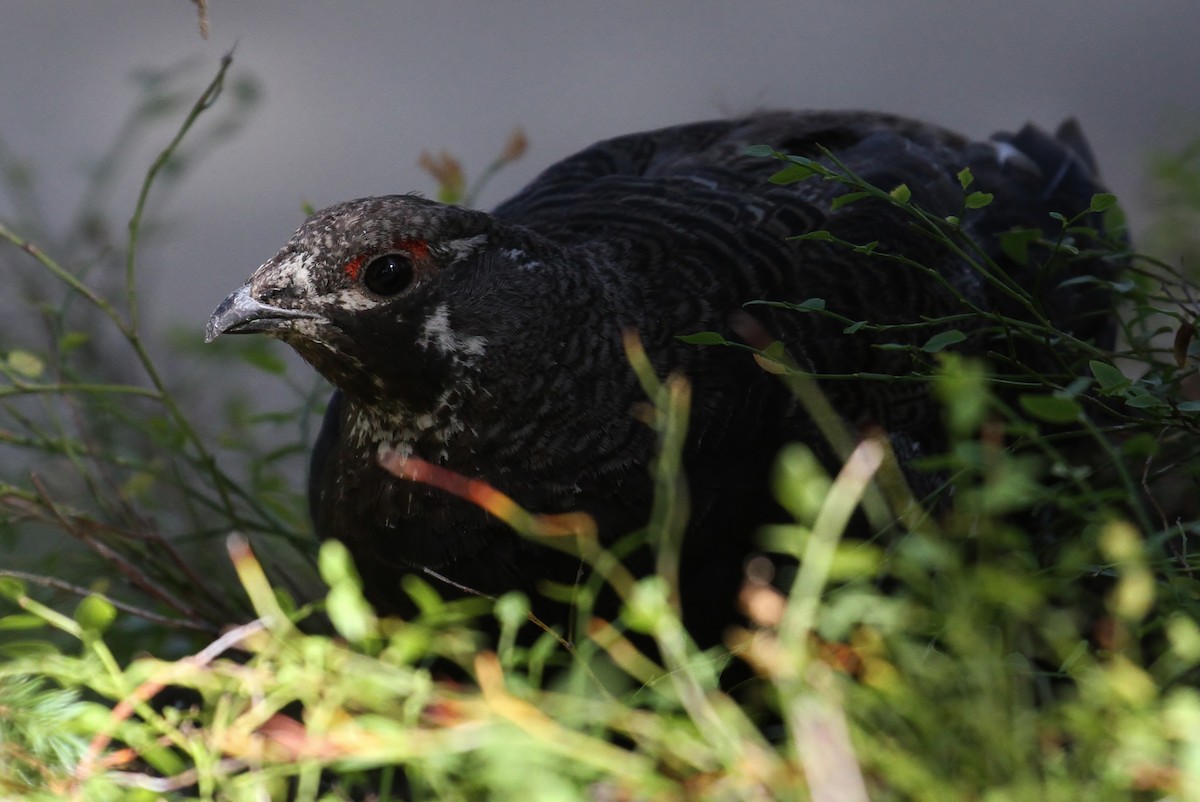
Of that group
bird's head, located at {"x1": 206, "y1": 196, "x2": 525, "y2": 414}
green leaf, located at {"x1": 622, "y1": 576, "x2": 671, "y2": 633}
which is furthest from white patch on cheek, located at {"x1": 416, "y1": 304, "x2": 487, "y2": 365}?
green leaf, located at {"x1": 622, "y1": 576, "x2": 671, "y2": 633}

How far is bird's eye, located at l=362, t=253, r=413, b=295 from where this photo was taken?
5.39 feet

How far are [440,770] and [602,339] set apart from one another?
89 centimetres

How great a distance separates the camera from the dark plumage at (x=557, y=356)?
165cm

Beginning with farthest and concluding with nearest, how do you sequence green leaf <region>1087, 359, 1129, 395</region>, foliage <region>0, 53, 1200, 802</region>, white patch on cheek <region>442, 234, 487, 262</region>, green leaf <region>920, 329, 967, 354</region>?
1. white patch on cheek <region>442, 234, 487, 262</region>
2. green leaf <region>920, 329, 967, 354</region>
3. green leaf <region>1087, 359, 1129, 395</region>
4. foliage <region>0, 53, 1200, 802</region>

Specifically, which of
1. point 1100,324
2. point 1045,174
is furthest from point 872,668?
point 1045,174

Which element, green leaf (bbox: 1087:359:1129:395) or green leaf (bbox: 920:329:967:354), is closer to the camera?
green leaf (bbox: 1087:359:1129:395)

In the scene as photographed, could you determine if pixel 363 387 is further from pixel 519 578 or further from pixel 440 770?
pixel 440 770

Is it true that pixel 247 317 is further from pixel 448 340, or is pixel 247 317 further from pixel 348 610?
pixel 348 610

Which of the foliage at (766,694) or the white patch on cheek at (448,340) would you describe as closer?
the foliage at (766,694)

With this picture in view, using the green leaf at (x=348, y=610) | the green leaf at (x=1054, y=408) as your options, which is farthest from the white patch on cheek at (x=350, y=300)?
the green leaf at (x=1054, y=408)

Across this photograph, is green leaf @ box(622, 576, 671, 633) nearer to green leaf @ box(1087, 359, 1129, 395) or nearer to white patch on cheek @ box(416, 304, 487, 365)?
green leaf @ box(1087, 359, 1129, 395)

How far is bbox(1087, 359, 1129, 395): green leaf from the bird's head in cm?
76

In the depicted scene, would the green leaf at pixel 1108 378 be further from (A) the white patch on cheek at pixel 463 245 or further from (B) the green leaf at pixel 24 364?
(B) the green leaf at pixel 24 364

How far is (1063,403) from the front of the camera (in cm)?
94
